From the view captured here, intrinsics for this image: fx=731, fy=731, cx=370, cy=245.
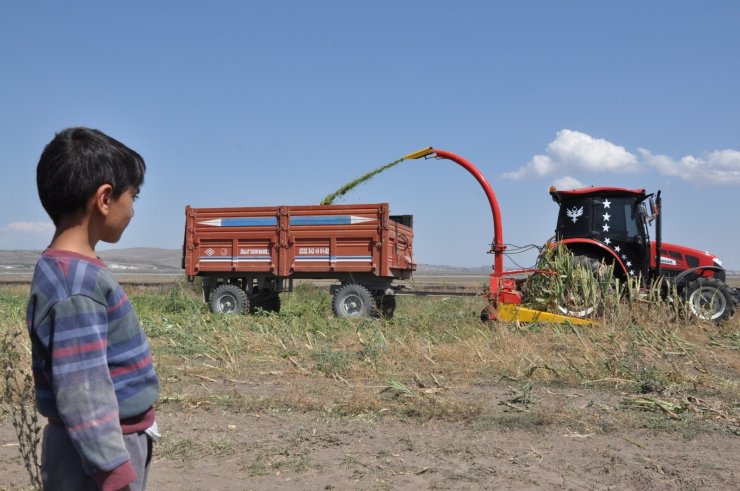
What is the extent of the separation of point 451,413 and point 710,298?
6989mm

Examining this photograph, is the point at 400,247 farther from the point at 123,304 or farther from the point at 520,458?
the point at 123,304

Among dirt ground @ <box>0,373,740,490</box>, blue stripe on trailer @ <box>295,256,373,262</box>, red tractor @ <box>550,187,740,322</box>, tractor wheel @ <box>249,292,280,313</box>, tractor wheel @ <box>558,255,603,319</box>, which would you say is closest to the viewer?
dirt ground @ <box>0,373,740,490</box>

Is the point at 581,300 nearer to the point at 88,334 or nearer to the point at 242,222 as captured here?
the point at 242,222

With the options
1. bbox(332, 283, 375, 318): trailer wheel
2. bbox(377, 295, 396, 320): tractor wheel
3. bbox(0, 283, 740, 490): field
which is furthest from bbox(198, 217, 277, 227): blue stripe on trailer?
bbox(0, 283, 740, 490): field

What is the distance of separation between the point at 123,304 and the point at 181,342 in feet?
25.3

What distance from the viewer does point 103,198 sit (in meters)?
2.00

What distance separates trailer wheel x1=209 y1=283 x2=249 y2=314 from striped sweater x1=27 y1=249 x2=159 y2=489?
12.6 m

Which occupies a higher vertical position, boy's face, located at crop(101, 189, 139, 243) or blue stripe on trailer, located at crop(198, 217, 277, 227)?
blue stripe on trailer, located at crop(198, 217, 277, 227)

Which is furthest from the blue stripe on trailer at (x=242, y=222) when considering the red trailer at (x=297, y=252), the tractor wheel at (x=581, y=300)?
the tractor wheel at (x=581, y=300)

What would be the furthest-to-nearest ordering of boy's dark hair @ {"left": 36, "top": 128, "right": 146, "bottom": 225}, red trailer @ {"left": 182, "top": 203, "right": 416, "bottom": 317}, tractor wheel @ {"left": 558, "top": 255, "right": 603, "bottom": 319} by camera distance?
1. red trailer @ {"left": 182, "top": 203, "right": 416, "bottom": 317}
2. tractor wheel @ {"left": 558, "top": 255, "right": 603, "bottom": 319}
3. boy's dark hair @ {"left": 36, "top": 128, "right": 146, "bottom": 225}

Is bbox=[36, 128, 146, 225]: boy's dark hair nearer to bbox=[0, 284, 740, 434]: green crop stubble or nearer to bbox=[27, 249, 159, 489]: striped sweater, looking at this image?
bbox=[27, 249, 159, 489]: striped sweater

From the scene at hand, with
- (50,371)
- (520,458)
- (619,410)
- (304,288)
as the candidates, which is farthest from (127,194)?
(304,288)

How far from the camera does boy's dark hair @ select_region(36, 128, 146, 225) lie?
196 centimetres

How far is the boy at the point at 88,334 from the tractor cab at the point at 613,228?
9903 millimetres
